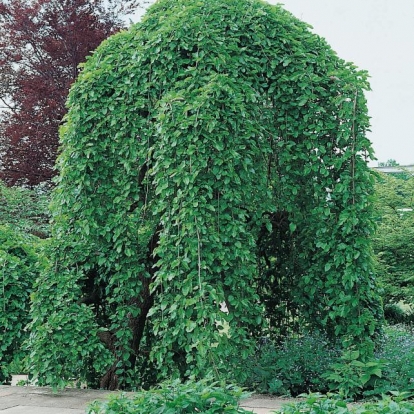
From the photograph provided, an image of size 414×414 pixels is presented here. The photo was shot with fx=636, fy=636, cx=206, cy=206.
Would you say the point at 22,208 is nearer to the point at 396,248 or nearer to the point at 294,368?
the point at 396,248

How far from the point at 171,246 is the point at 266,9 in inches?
82.8

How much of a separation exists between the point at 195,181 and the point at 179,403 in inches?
73.2

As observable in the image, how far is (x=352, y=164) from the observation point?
15.9ft

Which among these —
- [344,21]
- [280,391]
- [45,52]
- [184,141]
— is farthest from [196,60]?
[45,52]

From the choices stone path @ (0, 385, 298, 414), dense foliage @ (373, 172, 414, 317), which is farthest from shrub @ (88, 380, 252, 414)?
dense foliage @ (373, 172, 414, 317)

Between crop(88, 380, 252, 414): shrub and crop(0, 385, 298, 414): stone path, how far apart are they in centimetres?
85

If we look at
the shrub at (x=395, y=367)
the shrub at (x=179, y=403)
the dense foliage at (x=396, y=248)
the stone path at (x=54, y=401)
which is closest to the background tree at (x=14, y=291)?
the stone path at (x=54, y=401)

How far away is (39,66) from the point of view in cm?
1512

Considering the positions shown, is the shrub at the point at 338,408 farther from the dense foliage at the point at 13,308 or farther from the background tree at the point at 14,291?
the dense foliage at the point at 13,308

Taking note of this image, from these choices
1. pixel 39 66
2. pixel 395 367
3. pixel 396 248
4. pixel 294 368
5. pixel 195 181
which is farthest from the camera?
pixel 39 66

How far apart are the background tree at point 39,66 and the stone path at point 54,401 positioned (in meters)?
10.1

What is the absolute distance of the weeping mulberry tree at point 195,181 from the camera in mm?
4484

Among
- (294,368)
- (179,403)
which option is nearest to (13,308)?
(294,368)

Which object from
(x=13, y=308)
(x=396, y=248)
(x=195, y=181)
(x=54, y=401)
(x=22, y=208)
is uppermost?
(x=22, y=208)
